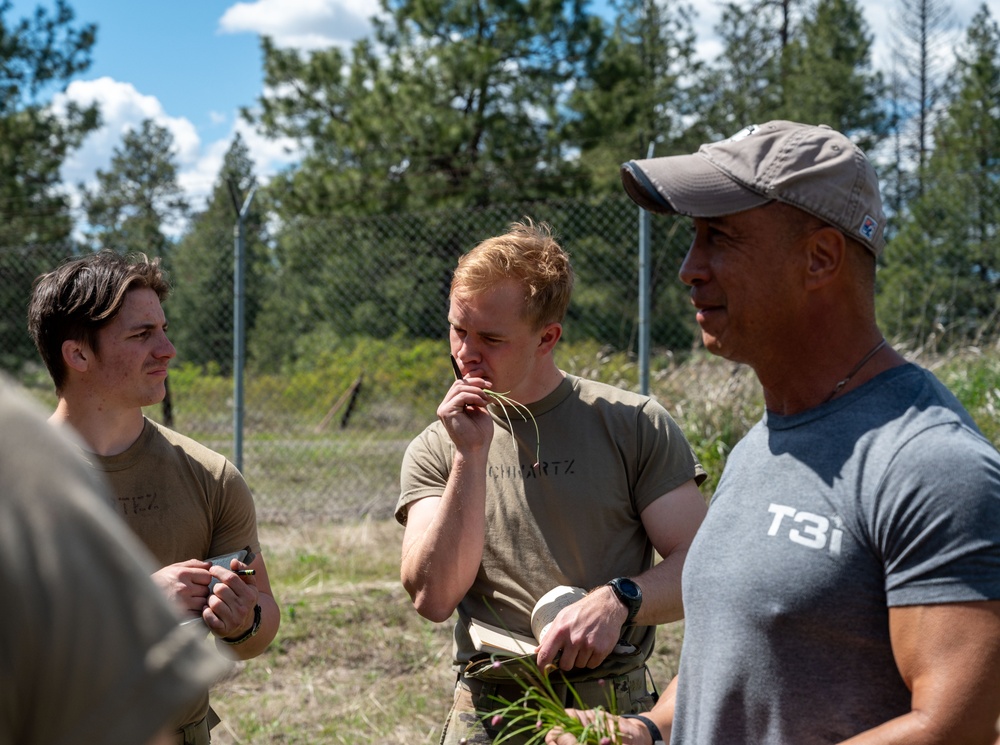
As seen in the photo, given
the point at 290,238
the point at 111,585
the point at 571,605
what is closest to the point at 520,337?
the point at 571,605

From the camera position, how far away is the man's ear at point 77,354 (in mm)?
2926

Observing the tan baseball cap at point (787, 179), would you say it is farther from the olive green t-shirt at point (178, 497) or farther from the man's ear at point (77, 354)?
the man's ear at point (77, 354)

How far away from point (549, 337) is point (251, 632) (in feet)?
4.16

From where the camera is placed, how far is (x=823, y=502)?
154 cm

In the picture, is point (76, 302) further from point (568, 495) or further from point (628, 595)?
point (628, 595)

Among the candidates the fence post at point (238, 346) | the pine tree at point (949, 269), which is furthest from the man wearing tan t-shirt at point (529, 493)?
the pine tree at point (949, 269)

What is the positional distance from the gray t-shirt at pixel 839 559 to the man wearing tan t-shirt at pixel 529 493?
89cm

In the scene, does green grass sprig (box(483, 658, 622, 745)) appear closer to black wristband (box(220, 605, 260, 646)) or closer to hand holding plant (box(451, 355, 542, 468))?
hand holding plant (box(451, 355, 542, 468))

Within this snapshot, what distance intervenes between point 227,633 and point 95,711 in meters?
1.98

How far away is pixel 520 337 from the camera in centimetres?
277

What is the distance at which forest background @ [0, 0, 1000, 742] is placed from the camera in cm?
659

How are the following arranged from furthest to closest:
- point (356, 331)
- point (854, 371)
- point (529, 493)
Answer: point (356, 331)
point (529, 493)
point (854, 371)

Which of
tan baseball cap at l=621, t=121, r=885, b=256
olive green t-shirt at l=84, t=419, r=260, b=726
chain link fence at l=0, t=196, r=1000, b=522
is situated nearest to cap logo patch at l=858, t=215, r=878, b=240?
tan baseball cap at l=621, t=121, r=885, b=256

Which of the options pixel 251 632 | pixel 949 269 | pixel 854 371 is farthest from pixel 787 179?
pixel 949 269
